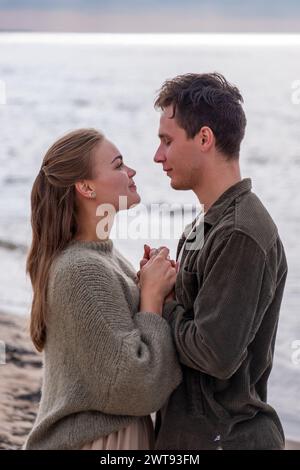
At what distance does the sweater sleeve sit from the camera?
7.30 feet

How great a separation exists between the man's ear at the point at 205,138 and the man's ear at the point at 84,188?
1.11 feet

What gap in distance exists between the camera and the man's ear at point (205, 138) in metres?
2.36

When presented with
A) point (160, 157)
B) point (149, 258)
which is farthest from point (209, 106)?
point (149, 258)

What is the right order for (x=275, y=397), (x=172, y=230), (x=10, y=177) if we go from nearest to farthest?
(x=275, y=397) → (x=172, y=230) → (x=10, y=177)

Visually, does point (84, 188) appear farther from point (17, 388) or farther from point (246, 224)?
point (17, 388)

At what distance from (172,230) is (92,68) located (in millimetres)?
31367


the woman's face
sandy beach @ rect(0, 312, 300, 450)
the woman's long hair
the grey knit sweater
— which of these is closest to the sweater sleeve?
the grey knit sweater

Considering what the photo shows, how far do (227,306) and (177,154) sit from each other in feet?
1.60

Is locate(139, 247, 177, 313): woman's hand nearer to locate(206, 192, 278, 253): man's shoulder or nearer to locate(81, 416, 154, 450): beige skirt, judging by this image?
locate(206, 192, 278, 253): man's shoulder

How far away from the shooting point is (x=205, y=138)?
2.37m

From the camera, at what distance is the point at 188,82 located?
2.38m
